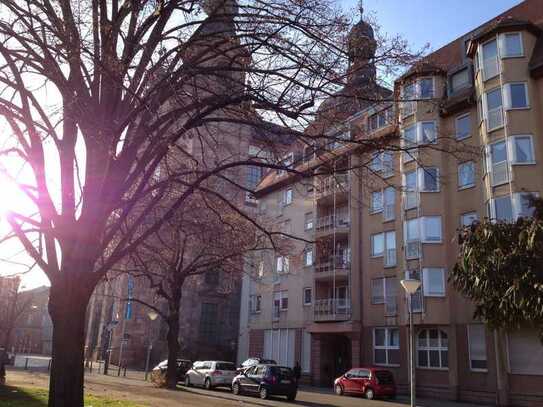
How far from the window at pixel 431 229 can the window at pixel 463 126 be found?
15.4ft

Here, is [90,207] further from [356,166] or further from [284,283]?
[284,283]

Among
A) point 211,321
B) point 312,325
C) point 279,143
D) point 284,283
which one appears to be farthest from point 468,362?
point 211,321

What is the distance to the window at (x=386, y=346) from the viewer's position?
3191 cm

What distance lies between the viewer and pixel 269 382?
25625 mm

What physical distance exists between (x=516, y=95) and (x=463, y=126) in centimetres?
391

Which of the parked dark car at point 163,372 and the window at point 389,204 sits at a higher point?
the window at point 389,204

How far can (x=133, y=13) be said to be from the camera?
9.86 m

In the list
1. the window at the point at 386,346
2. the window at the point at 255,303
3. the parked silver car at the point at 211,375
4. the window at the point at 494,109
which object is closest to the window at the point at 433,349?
the window at the point at 386,346

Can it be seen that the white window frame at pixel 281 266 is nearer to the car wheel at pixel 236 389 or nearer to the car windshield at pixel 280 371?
the car wheel at pixel 236 389

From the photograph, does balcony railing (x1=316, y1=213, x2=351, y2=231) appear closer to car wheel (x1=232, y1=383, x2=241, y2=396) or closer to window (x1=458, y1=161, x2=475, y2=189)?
window (x1=458, y1=161, x2=475, y2=189)

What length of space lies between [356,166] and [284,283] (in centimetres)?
3368

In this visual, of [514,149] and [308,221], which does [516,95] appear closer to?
[514,149]

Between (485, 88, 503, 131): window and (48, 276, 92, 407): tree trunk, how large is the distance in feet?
78.1

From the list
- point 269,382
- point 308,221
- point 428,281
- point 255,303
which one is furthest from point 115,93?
point 255,303
